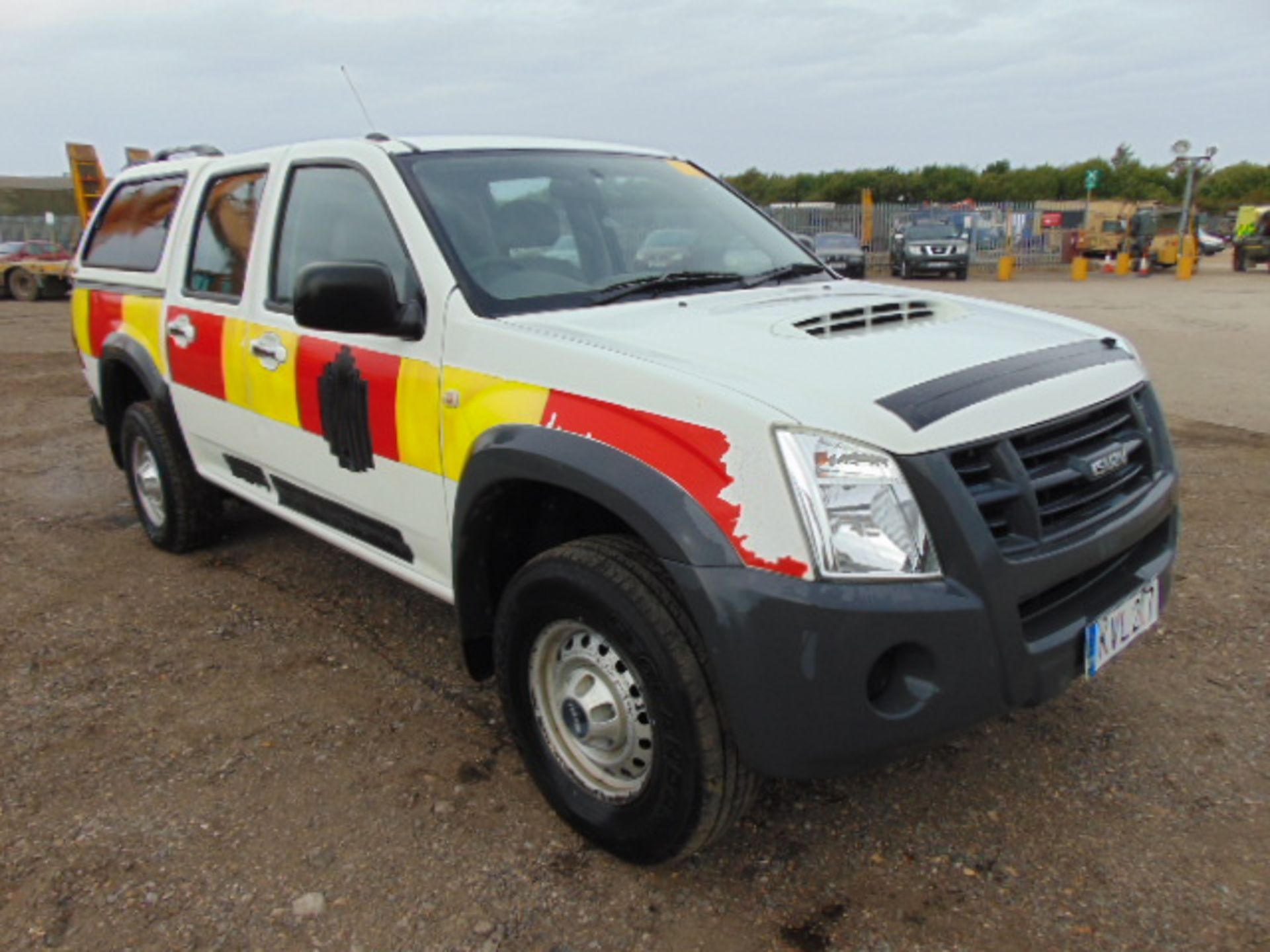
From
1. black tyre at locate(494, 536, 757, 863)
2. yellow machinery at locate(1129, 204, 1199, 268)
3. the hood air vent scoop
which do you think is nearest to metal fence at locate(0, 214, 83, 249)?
yellow machinery at locate(1129, 204, 1199, 268)

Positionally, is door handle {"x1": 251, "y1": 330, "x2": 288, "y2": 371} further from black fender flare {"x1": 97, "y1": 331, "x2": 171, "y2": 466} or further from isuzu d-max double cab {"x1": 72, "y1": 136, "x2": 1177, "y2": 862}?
black fender flare {"x1": 97, "y1": 331, "x2": 171, "y2": 466}

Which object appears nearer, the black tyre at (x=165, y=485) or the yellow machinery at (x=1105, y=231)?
the black tyre at (x=165, y=485)

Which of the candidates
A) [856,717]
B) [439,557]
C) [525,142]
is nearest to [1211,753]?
[856,717]

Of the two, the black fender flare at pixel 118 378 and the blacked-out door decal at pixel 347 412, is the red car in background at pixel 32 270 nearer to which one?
the black fender flare at pixel 118 378

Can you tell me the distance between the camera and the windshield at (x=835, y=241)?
2573cm

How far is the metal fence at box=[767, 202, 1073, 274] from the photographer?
3134cm

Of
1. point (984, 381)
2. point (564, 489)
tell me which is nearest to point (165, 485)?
point (564, 489)

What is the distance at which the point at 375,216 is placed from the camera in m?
3.10

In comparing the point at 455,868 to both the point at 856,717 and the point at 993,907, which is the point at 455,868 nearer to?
the point at 856,717

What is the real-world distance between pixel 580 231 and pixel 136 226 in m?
2.82

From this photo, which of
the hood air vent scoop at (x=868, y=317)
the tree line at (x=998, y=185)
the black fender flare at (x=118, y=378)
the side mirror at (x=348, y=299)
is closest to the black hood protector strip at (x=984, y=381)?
the hood air vent scoop at (x=868, y=317)

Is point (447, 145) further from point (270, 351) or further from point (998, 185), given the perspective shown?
point (998, 185)

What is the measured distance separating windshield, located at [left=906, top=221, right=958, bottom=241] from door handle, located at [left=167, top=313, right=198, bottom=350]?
24.9m

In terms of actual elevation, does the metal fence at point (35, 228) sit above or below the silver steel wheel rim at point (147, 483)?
above
